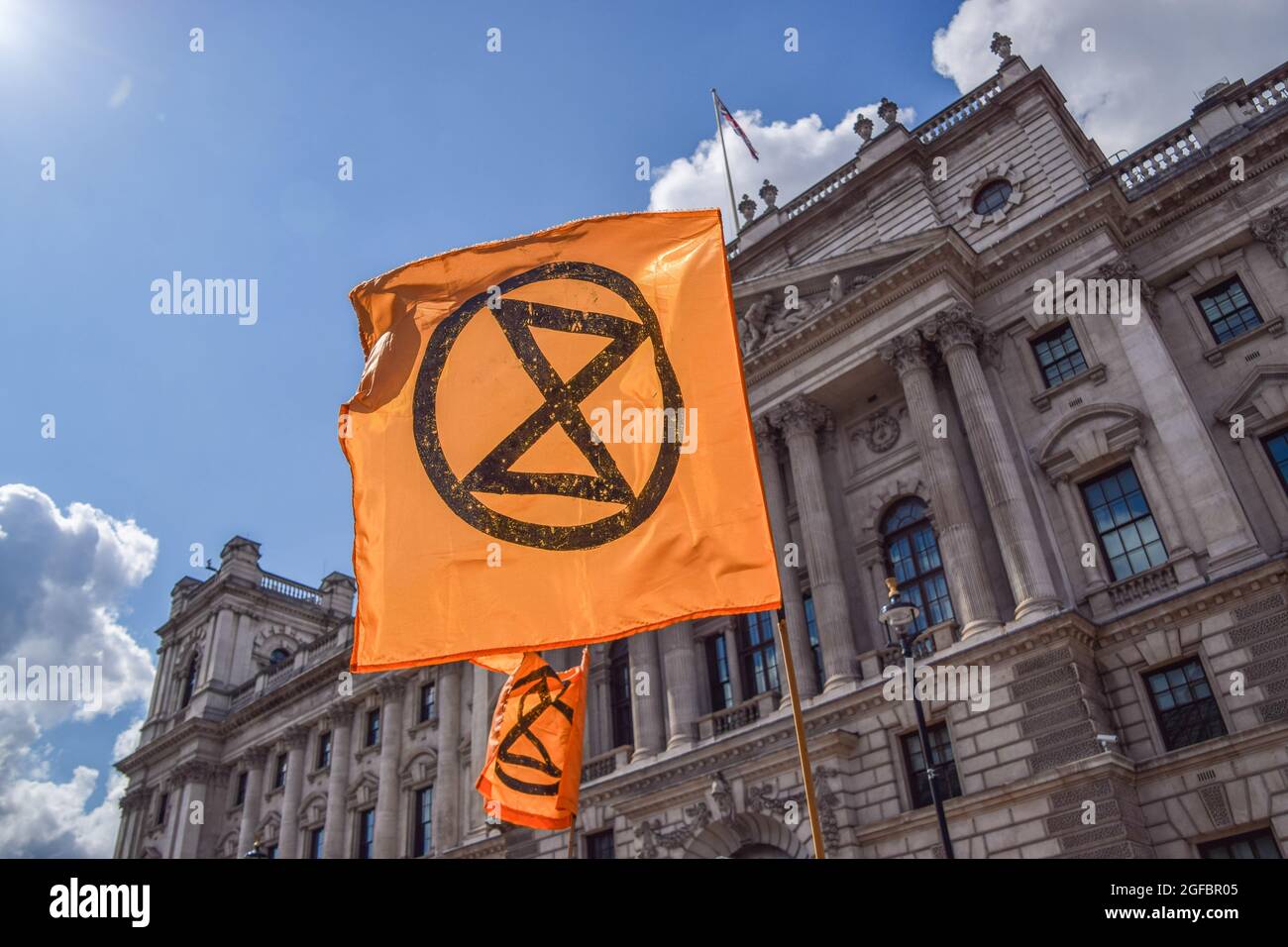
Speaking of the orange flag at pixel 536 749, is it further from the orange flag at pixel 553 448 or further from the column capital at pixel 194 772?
the column capital at pixel 194 772

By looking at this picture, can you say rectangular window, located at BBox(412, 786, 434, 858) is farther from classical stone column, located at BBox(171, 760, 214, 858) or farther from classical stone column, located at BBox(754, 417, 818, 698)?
classical stone column, located at BBox(754, 417, 818, 698)

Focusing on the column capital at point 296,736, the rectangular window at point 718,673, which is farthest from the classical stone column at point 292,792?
the rectangular window at point 718,673

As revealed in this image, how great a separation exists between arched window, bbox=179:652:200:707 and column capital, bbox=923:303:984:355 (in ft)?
166

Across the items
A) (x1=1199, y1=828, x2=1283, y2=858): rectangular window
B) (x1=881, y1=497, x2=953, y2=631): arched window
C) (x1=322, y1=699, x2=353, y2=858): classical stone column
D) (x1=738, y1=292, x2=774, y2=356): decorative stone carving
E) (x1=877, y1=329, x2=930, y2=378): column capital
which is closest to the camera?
(x1=1199, y1=828, x2=1283, y2=858): rectangular window

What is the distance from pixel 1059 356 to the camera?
26969 mm

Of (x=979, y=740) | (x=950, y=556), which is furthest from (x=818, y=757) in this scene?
(x=950, y=556)

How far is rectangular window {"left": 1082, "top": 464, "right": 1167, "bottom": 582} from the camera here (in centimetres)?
2328

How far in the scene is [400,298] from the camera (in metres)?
9.91

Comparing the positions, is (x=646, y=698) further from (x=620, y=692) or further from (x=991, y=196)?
(x=991, y=196)


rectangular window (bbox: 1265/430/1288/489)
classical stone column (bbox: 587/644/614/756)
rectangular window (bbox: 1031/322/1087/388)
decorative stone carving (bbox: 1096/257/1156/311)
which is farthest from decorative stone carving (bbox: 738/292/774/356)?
rectangular window (bbox: 1265/430/1288/489)

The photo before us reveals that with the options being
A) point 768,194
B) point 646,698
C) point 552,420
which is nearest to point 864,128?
point 768,194

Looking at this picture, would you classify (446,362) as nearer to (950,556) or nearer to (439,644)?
(439,644)

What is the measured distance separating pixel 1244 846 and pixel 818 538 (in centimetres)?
1238

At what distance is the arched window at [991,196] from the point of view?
101ft
